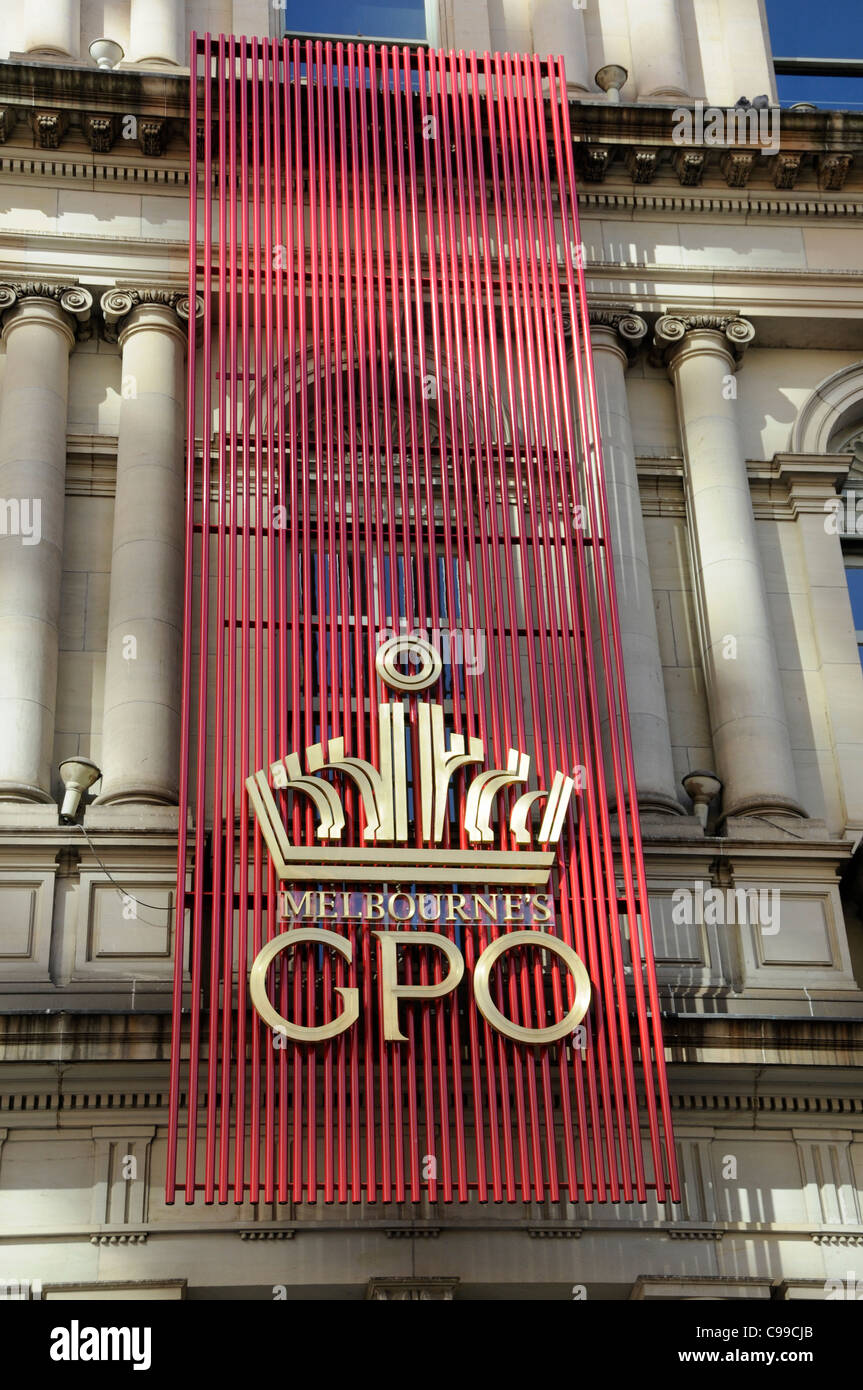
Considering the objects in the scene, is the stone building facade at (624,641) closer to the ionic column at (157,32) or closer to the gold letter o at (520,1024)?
the ionic column at (157,32)

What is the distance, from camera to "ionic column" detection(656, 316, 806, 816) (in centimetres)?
1941

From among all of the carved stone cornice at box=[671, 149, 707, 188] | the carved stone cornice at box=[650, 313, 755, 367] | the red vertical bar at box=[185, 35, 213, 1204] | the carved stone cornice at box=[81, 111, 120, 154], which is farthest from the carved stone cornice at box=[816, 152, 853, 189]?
the carved stone cornice at box=[81, 111, 120, 154]

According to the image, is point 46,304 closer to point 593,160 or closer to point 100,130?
point 100,130

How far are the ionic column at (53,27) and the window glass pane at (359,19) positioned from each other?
8.72 ft

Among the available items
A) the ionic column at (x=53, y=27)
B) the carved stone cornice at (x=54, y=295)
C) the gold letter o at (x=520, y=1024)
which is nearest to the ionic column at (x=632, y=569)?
the gold letter o at (x=520, y=1024)

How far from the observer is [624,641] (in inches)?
792

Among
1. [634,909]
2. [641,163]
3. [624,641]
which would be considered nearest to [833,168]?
[641,163]

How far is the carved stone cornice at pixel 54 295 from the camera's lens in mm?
21406

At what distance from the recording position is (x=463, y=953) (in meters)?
17.0

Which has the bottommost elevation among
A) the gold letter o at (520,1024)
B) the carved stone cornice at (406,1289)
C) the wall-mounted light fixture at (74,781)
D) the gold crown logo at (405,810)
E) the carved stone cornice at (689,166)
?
the carved stone cornice at (406,1289)

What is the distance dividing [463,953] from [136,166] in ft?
32.7
